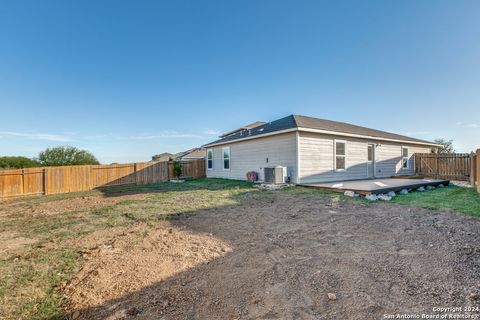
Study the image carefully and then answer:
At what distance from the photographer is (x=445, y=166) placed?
525 inches

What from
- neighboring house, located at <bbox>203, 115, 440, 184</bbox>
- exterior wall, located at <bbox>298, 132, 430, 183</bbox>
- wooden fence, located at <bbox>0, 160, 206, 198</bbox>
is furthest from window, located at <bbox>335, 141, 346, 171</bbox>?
wooden fence, located at <bbox>0, 160, 206, 198</bbox>

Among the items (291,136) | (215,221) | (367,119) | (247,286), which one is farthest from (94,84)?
(367,119)

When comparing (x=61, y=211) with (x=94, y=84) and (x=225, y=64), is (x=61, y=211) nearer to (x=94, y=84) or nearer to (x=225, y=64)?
(x=94, y=84)

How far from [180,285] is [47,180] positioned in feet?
42.9

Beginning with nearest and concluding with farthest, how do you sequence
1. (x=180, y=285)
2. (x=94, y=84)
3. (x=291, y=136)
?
(x=180, y=285) → (x=291, y=136) → (x=94, y=84)

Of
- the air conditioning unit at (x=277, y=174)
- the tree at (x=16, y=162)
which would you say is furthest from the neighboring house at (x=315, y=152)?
the tree at (x=16, y=162)

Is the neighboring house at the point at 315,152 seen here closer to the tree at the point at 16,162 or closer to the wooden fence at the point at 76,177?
the wooden fence at the point at 76,177

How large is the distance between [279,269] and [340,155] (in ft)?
33.4

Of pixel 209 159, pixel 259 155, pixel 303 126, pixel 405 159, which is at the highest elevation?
pixel 303 126

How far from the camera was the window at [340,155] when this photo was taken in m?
11.3

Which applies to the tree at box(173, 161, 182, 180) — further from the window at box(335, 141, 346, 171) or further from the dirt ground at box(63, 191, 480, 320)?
the dirt ground at box(63, 191, 480, 320)

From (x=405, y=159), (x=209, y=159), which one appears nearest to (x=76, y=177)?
(x=209, y=159)

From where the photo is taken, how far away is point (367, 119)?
1956 centimetres

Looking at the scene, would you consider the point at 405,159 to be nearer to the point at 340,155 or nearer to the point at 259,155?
the point at 340,155
